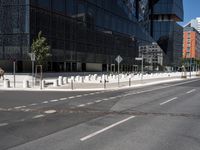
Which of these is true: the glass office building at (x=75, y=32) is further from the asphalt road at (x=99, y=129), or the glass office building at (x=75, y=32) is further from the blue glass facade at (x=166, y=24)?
the asphalt road at (x=99, y=129)

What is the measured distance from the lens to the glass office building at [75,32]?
3988 cm

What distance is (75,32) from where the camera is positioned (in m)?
50.5

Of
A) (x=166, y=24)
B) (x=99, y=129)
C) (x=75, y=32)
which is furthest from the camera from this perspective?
(x=166, y=24)

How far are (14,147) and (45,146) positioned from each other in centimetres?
70

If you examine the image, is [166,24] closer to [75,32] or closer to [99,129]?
[75,32]

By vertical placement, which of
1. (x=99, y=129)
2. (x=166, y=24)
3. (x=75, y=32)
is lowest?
(x=99, y=129)

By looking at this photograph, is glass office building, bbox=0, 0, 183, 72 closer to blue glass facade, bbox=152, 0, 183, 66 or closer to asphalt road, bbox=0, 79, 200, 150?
blue glass facade, bbox=152, 0, 183, 66

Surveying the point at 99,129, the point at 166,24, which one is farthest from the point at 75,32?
the point at 166,24

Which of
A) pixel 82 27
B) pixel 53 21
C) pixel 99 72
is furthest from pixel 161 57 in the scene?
pixel 53 21

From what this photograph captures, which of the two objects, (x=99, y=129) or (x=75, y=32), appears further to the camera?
(x=75, y=32)

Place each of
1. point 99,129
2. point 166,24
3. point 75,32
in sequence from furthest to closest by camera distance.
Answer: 1. point 166,24
2. point 75,32
3. point 99,129

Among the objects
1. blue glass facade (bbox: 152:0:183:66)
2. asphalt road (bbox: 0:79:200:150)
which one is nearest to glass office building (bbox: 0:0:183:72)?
blue glass facade (bbox: 152:0:183:66)

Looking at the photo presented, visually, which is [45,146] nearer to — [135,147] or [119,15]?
[135,147]

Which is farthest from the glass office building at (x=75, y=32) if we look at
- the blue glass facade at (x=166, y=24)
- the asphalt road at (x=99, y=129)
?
the asphalt road at (x=99, y=129)
